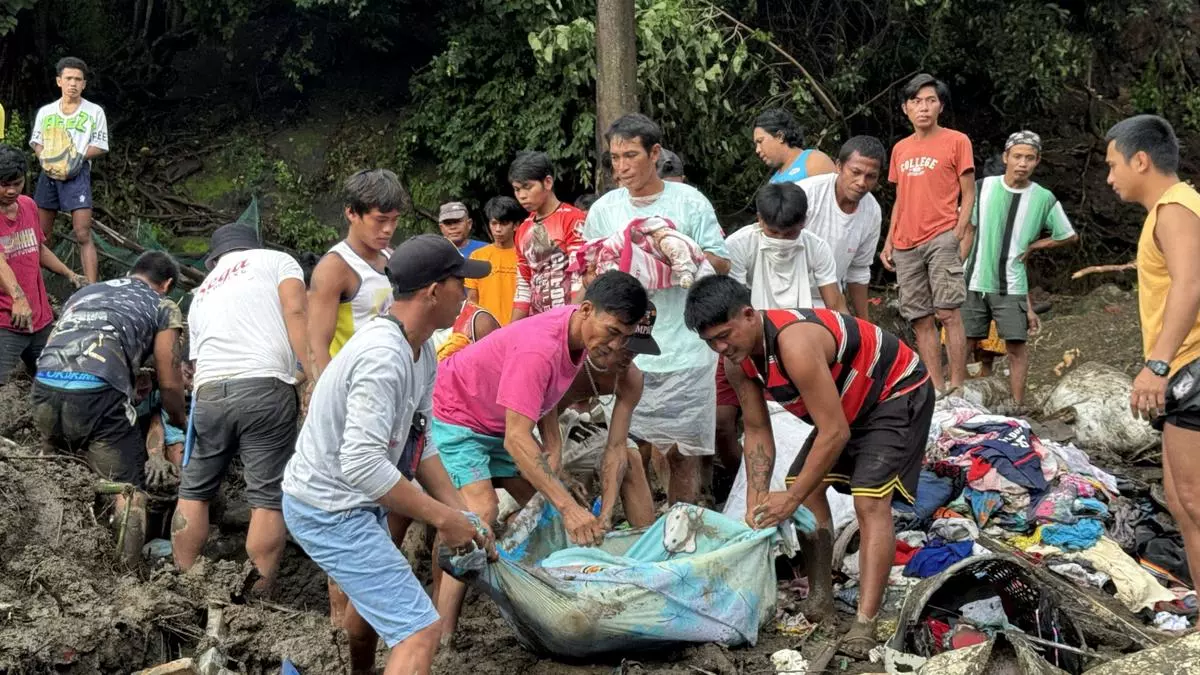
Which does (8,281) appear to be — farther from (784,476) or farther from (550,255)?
(784,476)

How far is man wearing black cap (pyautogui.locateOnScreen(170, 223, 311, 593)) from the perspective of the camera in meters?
5.58

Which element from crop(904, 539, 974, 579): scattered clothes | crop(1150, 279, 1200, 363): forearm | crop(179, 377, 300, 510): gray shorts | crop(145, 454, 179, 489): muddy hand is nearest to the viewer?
crop(1150, 279, 1200, 363): forearm

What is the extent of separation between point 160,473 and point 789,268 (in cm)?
367

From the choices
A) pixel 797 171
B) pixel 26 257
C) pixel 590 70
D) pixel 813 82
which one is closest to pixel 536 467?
pixel 797 171

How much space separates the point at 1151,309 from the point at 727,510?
228cm

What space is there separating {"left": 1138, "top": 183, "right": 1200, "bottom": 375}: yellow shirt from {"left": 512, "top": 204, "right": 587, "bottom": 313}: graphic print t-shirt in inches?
104

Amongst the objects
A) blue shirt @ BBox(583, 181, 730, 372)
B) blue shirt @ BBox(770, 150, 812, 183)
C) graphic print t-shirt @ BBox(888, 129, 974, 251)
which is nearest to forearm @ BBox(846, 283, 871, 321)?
blue shirt @ BBox(770, 150, 812, 183)

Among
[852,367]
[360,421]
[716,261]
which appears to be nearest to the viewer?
[360,421]

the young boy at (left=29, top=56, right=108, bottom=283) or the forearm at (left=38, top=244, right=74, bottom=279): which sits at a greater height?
the young boy at (left=29, top=56, right=108, bottom=283)

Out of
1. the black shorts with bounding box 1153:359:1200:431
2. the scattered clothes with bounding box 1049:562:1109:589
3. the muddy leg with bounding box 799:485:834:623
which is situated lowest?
the scattered clothes with bounding box 1049:562:1109:589

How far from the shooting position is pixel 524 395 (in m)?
4.61

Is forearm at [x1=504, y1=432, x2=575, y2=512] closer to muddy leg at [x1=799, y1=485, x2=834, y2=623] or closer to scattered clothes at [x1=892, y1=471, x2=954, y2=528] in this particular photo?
muddy leg at [x1=799, y1=485, x2=834, y2=623]

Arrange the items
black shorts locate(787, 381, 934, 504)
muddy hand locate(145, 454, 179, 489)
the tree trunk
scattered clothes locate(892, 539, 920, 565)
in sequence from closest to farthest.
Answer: black shorts locate(787, 381, 934, 504) < scattered clothes locate(892, 539, 920, 565) < muddy hand locate(145, 454, 179, 489) < the tree trunk

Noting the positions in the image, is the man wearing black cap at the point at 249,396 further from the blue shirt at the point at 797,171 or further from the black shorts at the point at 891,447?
the blue shirt at the point at 797,171
